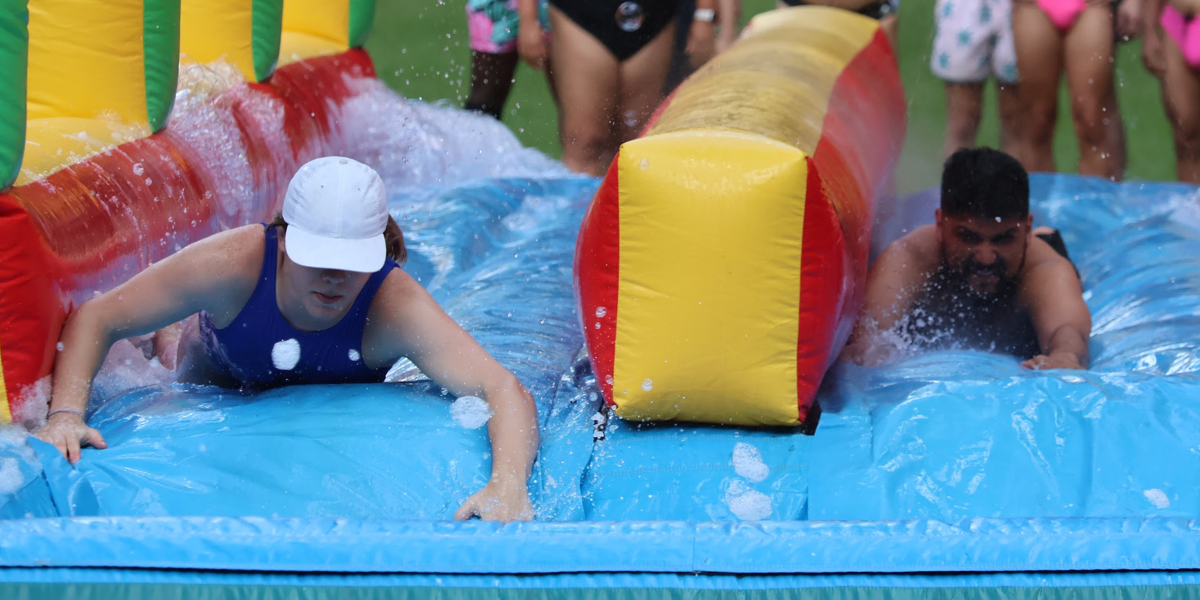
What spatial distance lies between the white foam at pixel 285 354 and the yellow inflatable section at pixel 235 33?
123cm

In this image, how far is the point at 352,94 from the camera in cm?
373

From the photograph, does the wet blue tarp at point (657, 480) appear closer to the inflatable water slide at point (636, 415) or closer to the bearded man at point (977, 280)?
the inflatable water slide at point (636, 415)

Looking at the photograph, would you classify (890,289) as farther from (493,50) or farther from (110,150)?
(493,50)

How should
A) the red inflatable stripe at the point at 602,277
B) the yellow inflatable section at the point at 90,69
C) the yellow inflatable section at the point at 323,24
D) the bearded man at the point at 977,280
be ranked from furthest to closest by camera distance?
the yellow inflatable section at the point at 323,24 < the bearded man at the point at 977,280 < the yellow inflatable section at the point at 90,69 < the red inflatable stripe at the point at 602,277

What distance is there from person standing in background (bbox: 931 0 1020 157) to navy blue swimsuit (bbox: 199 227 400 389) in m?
2.31

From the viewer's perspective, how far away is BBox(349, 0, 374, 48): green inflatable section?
3943 millimetres

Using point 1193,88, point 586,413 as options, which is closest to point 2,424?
point 586,413

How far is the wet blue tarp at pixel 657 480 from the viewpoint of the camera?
147cm

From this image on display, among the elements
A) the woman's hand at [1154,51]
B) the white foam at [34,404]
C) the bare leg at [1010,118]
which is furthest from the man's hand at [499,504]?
the woman's hand at [1154,51]

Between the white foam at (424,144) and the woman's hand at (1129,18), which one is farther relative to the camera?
the white foam at (424,144)

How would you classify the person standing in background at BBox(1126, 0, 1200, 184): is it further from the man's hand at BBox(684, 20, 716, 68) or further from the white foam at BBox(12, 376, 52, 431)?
the white foam at BBox(12, 376, 52, 431)

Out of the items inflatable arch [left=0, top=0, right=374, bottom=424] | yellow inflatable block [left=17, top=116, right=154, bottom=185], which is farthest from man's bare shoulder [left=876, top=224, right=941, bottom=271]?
yellow inflatable block [left=17, top=116, right=154, bottom=185]

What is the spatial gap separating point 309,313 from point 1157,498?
1340 mm

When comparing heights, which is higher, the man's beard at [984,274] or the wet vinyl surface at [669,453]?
the wet vinyl surface at [669,453]
